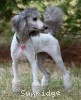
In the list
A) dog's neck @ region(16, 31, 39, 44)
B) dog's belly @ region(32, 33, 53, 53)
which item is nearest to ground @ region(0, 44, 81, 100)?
dog's belly @ region(32, 33, 53, 53)

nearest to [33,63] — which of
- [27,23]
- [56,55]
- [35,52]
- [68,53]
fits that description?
[35,52]

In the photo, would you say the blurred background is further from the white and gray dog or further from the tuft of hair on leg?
the tuft of hair on leg

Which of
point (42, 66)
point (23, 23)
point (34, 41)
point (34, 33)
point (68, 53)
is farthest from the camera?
point (68, 53)

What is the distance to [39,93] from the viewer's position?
479 centimetres

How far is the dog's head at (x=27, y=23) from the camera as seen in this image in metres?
4.49

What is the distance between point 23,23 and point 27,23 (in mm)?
64

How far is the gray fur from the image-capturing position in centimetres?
448

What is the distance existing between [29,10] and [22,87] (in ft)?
3.76

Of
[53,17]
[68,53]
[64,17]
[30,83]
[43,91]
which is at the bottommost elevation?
[43,91]

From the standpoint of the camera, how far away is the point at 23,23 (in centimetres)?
449

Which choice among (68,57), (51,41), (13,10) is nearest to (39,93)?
(51,41)

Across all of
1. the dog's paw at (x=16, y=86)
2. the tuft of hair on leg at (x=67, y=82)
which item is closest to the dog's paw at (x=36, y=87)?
the dog's paw at (x=16, y=86)

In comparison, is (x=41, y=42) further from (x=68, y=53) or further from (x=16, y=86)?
(x=68, y=53)

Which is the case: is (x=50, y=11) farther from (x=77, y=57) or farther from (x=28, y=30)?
(x=77, y=57)
